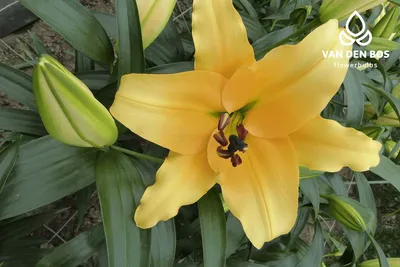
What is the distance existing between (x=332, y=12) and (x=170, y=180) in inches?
12.2

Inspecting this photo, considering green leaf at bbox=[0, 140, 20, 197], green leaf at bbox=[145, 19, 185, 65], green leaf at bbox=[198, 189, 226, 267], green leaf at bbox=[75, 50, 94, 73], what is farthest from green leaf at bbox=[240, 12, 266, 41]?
green leaf at bbox=[0, 140, 20, 197]

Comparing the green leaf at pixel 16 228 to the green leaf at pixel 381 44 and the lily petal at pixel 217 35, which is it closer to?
the lily petal at pixel 217 35

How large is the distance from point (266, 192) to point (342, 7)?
27cm

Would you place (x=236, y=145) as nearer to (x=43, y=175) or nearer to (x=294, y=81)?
(x=294, y=81)

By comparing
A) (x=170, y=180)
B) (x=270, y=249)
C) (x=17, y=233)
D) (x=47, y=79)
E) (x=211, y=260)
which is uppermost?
(x=47, y=79)

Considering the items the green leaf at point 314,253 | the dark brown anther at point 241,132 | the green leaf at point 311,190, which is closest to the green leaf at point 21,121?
the dark brown anther at point 241,132

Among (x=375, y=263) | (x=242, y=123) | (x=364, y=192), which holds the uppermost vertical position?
(x=242, y=123)

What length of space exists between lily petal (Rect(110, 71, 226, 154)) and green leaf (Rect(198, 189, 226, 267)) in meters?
0.08

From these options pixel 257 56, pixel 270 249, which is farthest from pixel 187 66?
pixel 270 249

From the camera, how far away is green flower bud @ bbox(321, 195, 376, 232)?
2.13 feet

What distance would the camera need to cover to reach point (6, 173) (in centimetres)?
42

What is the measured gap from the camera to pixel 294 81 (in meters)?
0.46

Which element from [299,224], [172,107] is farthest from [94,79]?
[299,224]

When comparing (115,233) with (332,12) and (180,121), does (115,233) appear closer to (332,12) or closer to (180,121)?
(180,121)
